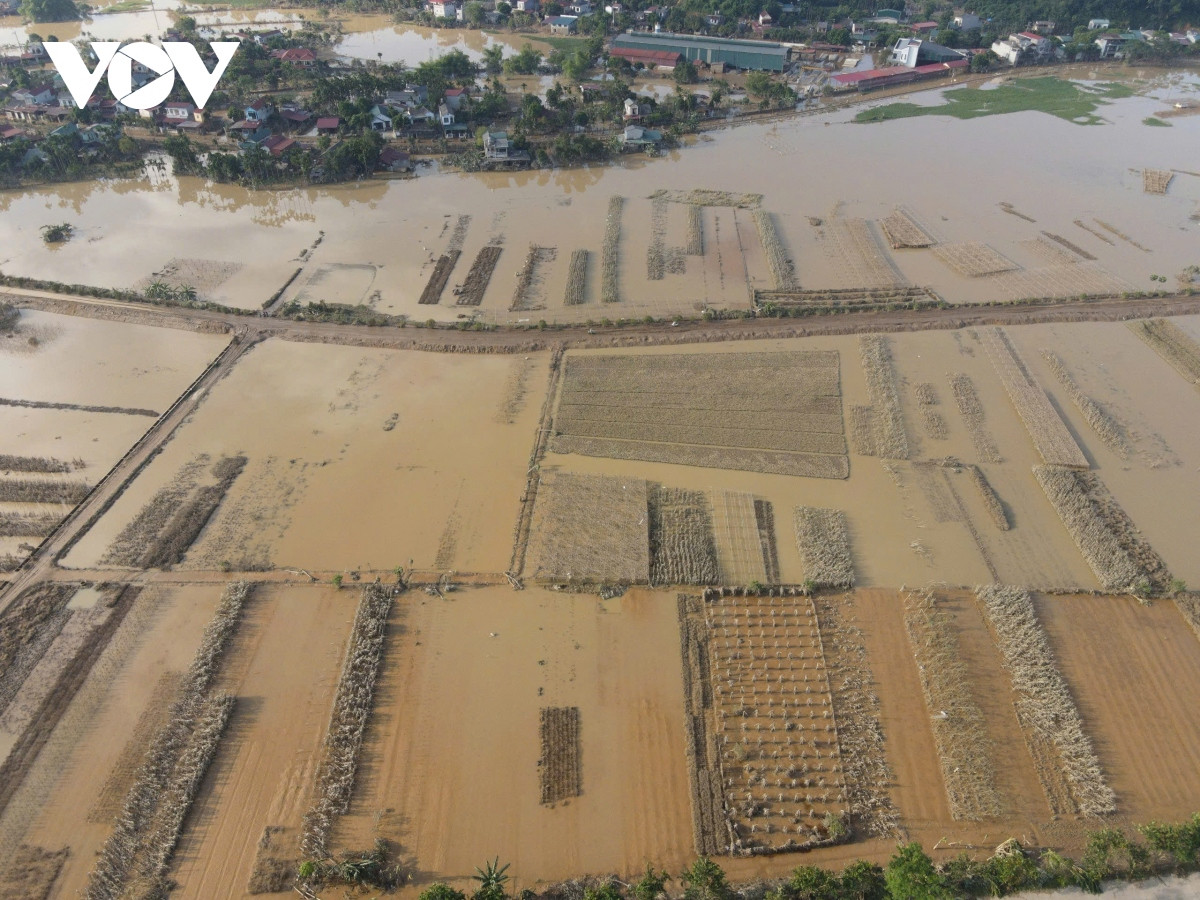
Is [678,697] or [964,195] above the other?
[964,195]

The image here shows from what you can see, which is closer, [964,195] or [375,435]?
[375,435]

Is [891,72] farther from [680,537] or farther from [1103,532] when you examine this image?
[680,537]

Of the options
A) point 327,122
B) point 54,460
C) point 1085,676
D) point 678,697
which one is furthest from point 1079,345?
point 327,122

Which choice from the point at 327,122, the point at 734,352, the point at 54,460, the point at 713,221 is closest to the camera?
the point at 54,460

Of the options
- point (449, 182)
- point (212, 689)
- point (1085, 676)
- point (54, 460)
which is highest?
point (449, 182)

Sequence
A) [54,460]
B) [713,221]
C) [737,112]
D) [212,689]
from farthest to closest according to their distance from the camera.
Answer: [737,112]
[713,221]
[54,460]
[212,689]

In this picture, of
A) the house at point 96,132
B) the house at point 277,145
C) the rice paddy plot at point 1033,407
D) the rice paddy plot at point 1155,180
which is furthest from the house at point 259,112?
the rice paddy plot at point 1155,180

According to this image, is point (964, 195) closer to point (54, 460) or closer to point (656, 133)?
point (656, 133)
